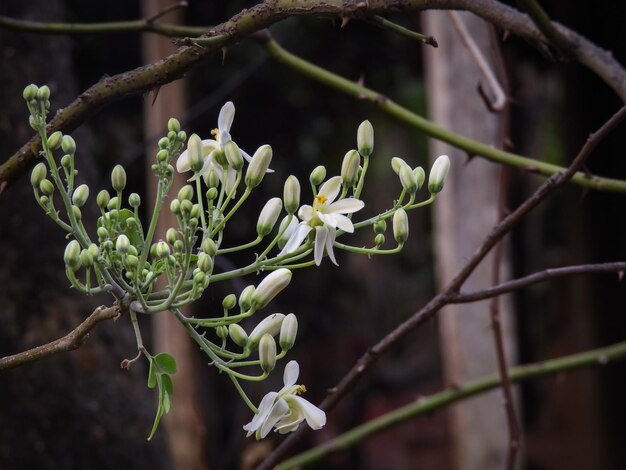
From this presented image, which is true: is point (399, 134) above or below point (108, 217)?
above

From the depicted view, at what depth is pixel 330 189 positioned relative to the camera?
614 mm

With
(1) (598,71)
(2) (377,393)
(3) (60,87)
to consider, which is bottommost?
(2) (377,393)

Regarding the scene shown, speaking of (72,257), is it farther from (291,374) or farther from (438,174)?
(438,174)

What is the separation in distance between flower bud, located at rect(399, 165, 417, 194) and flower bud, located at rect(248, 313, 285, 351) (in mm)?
131

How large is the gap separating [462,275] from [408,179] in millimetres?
262

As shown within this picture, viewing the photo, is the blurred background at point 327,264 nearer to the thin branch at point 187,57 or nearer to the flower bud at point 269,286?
the thin branch at point 187,57

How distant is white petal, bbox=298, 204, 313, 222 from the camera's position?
59cm

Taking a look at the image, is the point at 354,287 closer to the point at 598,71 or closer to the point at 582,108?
the point at 582,108

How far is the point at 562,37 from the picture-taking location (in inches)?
37.8

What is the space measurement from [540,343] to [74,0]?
2978mm

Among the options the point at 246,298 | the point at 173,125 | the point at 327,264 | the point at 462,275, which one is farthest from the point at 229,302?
the point at 327,264

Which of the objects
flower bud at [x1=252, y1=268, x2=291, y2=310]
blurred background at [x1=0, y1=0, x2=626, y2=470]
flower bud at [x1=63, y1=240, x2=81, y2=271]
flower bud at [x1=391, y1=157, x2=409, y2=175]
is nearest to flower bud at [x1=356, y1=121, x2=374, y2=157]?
flower bud at [x1=391, y1=157, x2=409, y2=175]

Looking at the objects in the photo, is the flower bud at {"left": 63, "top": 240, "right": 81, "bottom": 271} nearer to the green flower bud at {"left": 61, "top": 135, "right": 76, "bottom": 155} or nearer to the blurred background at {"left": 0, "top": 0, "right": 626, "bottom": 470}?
the green flower bud at {"left": 61, "top": 135, "right": 76, "bottom": 155}

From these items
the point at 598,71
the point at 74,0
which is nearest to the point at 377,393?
the point at 74,0
